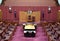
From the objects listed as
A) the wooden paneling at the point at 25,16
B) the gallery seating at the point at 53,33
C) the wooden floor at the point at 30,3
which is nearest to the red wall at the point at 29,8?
the wooden paneling at the point at 25,16

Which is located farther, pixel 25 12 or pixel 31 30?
pixel 25 12

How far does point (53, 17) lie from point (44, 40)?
9746 mm

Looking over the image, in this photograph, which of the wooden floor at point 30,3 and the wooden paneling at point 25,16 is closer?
the wooden paneling at point 25,16

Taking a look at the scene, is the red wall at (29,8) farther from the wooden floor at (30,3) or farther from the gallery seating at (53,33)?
the gallery seating at (53,33)

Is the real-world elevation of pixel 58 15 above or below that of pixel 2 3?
below

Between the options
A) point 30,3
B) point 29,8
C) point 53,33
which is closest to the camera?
point 53,33

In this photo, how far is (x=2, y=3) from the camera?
84.0ft

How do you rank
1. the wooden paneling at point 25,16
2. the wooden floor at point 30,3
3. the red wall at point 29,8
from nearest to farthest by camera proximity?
the wooden paneling at point 25,16
the red wall at point 29,8
the wooden floor at point 30,3

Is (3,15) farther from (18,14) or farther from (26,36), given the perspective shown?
(26,36)

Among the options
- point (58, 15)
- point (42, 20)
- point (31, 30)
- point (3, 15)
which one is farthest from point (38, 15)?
point (31, 30)

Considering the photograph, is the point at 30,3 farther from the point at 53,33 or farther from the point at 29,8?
the point at 53,33

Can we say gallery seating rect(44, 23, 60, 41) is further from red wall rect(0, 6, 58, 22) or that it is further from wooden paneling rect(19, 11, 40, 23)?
red wall rect(0, 6, 58, 22)

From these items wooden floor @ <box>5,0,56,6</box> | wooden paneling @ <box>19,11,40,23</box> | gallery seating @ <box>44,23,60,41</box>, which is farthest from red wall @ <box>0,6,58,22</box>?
gallery seating @ <box>44,23,60,41</box>

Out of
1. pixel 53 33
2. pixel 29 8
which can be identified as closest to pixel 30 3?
pixel 29 8
